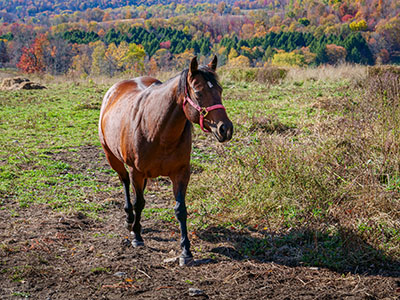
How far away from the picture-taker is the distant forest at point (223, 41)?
238 ft

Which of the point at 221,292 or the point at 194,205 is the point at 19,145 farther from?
the point at 221,292

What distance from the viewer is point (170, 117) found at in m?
4.14

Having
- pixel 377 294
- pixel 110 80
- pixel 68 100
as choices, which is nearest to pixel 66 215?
pixel 377 294

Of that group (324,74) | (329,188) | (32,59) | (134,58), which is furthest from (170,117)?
(32,59)

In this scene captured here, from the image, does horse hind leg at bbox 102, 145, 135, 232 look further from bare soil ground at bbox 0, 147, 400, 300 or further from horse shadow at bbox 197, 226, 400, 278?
horse shadow at bbox 197, 226, 400, 278

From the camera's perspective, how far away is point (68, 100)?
51.0 feet

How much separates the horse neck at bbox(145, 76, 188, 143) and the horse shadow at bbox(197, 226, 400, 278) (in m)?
1.33

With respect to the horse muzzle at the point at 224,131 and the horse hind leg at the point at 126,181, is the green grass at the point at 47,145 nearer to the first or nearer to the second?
the horse hind leg at the point at 126,181

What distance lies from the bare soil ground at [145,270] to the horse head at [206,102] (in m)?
1.30

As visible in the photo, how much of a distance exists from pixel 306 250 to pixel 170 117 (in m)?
1.93

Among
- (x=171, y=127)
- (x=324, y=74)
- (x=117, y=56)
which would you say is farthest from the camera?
(x=117, y=56)

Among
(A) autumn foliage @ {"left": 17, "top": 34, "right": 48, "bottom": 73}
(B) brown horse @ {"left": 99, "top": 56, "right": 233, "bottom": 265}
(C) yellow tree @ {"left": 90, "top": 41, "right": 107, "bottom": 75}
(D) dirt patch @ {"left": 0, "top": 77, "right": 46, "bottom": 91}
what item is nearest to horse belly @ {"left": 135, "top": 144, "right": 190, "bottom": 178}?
(B) brown horse @ {"left": 99, "top": 56, "right": 233, "bottom": 265}

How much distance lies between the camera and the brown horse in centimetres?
375

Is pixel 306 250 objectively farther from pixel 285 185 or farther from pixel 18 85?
pixel 18 85
